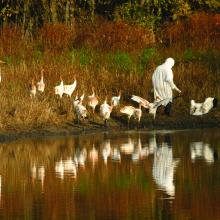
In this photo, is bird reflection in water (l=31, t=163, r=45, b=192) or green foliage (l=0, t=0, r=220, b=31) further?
green foliage (l=0, t=0, r=220, b=31)

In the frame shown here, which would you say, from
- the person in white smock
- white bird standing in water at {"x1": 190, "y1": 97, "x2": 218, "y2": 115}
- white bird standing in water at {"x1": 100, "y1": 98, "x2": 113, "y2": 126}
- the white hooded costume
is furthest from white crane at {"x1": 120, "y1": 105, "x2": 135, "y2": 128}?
white bird standing in water at {"x1": 190, "y1": 97, "x2": 218, "y2": 115}

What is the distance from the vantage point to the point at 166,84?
30.7 metres

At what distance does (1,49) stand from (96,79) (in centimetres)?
354

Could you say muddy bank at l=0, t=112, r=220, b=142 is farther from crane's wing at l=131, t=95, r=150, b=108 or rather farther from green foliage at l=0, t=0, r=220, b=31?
green foliage at l=0, t=0, r=220, b=31

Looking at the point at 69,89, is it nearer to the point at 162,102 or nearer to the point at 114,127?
the point at 114,127

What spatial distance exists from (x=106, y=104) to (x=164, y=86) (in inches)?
99.6

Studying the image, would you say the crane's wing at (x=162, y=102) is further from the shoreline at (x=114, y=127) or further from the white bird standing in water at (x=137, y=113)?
the white bird standing in water at (x=137, y=113)

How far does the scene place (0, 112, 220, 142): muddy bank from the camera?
26.5m

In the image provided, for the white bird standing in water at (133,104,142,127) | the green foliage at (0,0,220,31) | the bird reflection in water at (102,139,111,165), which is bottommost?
the bird reflection in water at (102,139,111,165)

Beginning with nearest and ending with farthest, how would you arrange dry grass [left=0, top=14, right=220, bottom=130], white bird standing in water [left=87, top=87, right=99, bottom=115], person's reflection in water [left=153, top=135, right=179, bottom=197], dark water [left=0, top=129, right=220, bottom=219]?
1. dark water [left=0, top=129, right=220, bottom=219]
2. person's reflection in water [left=153, top=135, right=179, bottom=197]
3. dry grass [left=0, top=14, right=220, bottom=130]
4. white bird standing in water [left=87, top=87, right=99, bottom=115]

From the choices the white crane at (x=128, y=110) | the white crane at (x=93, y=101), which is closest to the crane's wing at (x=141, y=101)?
the white crane at (x=128, y=110)

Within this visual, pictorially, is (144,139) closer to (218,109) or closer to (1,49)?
(218,109)

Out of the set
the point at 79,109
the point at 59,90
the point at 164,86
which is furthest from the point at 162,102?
the point at 79,109

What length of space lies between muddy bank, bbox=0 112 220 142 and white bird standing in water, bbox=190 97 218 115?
27 cm
